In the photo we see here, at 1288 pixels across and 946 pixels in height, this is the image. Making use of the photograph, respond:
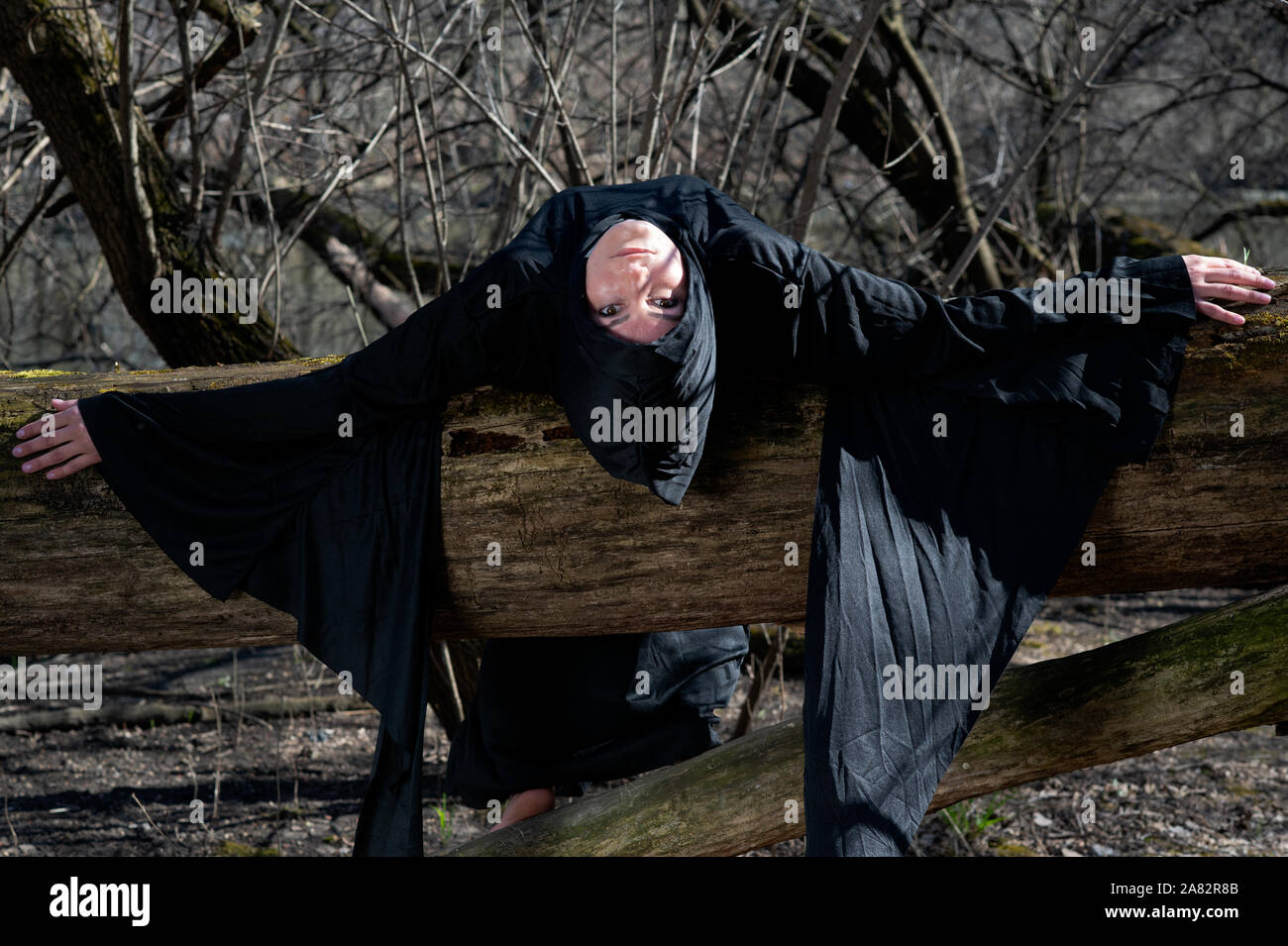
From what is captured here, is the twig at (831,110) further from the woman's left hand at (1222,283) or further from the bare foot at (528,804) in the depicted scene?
the bare foot at (528,804)

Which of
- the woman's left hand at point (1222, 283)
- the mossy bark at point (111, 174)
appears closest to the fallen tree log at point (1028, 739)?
the woman's left hand at point (1222, 283)

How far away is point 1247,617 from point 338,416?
2.23 meters

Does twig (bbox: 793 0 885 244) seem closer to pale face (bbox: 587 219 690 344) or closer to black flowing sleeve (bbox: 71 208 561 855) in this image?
black flowing sleeve (bbox: 71 208 561 855)

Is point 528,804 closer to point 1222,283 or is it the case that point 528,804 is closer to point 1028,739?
point 1028,739

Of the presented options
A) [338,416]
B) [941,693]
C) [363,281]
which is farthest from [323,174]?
[941,693]

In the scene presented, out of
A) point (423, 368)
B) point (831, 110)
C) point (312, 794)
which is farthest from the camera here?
point (312, 794)

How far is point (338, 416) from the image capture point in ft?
8.47

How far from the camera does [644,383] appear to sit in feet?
7.22

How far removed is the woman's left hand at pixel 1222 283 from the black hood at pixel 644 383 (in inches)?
46.6

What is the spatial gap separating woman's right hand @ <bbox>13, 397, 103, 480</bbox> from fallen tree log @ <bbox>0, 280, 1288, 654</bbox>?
0.05 meters

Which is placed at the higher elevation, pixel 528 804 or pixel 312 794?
pixel 528 804

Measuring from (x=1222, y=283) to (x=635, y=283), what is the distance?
1.43 metres

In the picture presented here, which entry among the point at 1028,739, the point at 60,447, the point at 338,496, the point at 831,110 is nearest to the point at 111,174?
the point at 60,447
